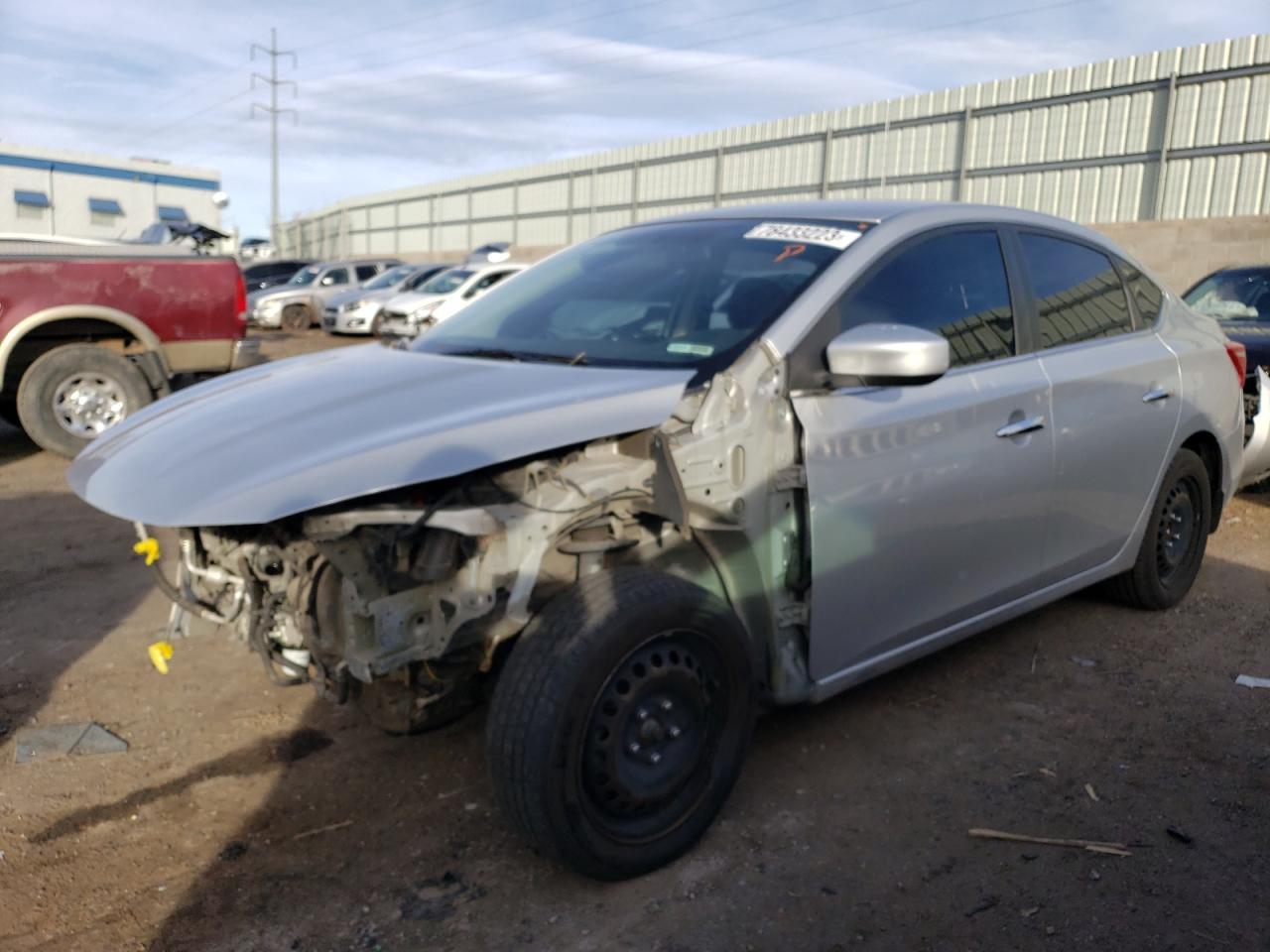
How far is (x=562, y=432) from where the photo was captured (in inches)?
99.4

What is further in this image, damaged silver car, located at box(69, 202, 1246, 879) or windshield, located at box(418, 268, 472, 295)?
windshield, located at box(418, 268, 472, 295)

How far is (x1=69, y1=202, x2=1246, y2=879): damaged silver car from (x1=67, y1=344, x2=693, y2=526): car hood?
11 millimetres

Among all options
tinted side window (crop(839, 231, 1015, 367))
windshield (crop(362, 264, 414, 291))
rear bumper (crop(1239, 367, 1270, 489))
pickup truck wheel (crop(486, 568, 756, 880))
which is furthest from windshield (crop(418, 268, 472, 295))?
pickup truck wheel (crop(486, 568, 756, 880))

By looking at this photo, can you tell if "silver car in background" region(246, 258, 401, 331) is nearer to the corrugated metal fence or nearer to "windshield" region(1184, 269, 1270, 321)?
the corrugated metal fence

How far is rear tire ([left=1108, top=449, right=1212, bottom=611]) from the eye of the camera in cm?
441

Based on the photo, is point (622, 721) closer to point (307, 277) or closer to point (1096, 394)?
point (1096, 394)

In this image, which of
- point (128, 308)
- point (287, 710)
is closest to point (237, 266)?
point (128, 308)

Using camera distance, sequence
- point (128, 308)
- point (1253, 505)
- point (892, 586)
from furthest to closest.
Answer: point (128, 308) < point (1253, 505) < point (892, 586)

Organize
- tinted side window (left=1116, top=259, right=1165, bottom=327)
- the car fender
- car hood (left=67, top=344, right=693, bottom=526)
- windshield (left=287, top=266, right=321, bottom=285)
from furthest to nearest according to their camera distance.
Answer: windshield (left=287, top=266, right=321, bottom=285) → the car fender → tinted side window (left=1116, top=259, right=1165, bottom=327) → car hood (left=67, top=344, right=693, bottom=526)

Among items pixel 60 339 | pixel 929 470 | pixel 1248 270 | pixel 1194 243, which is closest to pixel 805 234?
pixel 929 470

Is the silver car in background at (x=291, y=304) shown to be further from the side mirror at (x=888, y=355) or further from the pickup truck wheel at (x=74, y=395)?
the side mirror at (x=888, y=355)

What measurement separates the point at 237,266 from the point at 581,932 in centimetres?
686

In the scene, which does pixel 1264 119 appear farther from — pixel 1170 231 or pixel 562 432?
pixel 562 432

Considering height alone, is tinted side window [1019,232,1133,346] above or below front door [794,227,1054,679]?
above
